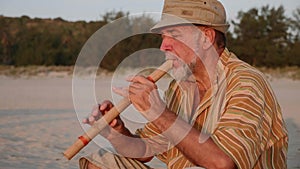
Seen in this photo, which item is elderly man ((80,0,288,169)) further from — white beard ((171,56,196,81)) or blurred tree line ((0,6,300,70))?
blurred tree line ((0,6,300,70))

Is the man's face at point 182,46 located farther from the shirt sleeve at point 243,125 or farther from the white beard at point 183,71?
the shirt sleeve at point 243,125

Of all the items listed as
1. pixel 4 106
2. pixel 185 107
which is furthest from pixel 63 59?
pixel 185 107

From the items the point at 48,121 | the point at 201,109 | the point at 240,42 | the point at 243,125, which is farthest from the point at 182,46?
the point at 240,42

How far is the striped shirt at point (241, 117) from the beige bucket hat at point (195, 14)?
0.57ft

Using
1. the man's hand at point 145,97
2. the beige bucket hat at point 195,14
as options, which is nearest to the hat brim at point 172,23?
the beige bucket hat at point 195,14

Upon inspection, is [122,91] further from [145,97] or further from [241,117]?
[241,117]

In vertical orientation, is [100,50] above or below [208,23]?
below

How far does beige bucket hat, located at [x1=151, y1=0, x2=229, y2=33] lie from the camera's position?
2.86 m

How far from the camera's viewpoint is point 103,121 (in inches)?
111

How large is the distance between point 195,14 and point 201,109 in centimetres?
47

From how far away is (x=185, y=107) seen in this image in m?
3.16

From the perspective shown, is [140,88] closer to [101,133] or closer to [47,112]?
[101,133]

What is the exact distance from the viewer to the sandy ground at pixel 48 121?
3.61 m

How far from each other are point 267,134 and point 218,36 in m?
0.60
